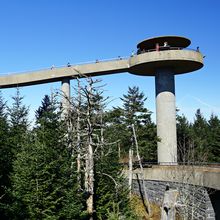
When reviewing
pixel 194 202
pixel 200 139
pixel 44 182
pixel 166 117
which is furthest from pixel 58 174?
pixel 200 139

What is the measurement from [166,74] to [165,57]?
217cm

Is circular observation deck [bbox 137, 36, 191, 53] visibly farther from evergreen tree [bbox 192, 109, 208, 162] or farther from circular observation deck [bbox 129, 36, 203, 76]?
evergreen tree [bbox 192, 109, 208, 162]

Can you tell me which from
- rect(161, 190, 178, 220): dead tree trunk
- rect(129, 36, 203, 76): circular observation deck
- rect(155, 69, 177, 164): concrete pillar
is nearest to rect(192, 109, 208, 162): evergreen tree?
rect(155, 69, 177, 164): concrete pillar

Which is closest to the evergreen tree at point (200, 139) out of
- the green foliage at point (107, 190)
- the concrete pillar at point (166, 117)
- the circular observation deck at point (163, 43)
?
the concrete pillar at point (166, 117)

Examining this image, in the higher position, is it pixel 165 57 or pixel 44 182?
pixel 165 57

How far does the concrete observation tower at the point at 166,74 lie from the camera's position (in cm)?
3272

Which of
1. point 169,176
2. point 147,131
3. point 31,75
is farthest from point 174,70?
point 31,75

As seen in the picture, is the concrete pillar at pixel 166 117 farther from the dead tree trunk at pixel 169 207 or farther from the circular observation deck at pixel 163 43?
the dead tree trunk at pixel 169 207

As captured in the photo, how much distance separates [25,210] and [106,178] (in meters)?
6.64

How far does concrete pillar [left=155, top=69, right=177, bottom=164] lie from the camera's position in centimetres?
3325

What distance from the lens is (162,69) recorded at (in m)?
34.1

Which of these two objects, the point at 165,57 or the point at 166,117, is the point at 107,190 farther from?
the point at 165,57

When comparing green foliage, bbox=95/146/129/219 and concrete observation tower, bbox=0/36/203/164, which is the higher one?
concrete observation tower, bbox=0/36/203/164

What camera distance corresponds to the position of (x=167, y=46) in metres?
33.8
